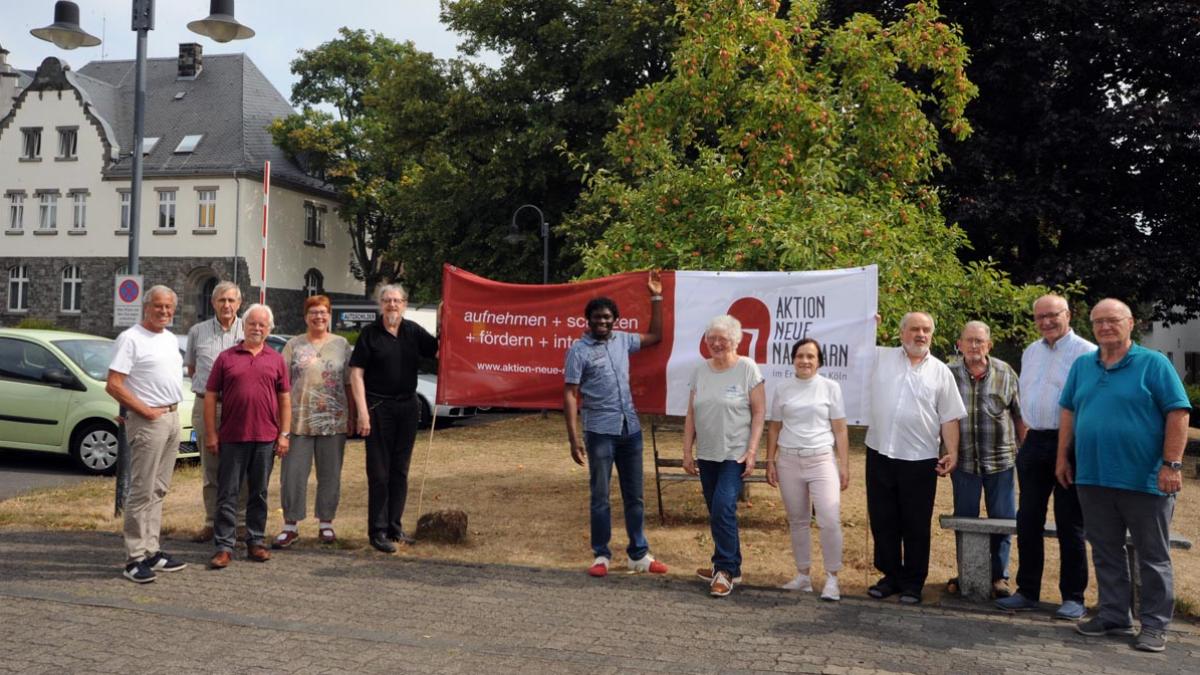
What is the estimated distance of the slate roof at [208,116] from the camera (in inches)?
1775

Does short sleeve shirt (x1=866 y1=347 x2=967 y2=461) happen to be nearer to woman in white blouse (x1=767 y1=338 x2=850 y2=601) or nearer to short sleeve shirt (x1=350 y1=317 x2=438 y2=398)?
woman in white blouse (x1=767 y1=338 x2=850 y2=601)

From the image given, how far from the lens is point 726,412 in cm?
664

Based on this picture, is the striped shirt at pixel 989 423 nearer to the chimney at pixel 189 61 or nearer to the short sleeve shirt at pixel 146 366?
the short sleeve shirt at pixel 146 366

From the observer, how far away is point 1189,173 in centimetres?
2012

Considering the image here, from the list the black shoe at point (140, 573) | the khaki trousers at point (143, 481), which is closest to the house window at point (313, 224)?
the khaki trousers at point (143, 481)

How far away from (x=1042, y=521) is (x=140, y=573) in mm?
5551

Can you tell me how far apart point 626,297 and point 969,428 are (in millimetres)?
2857

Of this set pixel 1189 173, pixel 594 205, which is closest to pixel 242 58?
pixel 594 205

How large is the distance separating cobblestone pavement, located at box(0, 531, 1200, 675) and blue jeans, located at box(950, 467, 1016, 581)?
0.53 meters

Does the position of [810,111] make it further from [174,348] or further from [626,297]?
[174,348]

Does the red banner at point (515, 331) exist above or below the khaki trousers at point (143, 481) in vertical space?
above

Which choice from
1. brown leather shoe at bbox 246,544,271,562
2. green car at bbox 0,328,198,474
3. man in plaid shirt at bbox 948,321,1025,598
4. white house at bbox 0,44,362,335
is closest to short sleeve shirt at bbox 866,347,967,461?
man in plaid shirt at bbox 948,321,1025,598

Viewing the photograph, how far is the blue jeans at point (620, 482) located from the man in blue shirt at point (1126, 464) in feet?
8.84

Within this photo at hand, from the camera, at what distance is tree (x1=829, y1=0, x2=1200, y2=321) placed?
747 inches
